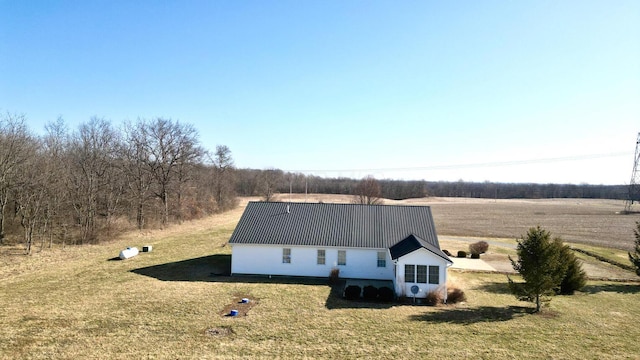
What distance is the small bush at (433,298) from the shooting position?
2040 cm

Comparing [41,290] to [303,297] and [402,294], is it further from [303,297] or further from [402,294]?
[402,294]

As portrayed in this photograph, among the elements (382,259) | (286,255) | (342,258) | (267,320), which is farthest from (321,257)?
(267,320)

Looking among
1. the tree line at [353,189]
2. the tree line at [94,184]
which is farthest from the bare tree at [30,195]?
the tree line at [353,189]

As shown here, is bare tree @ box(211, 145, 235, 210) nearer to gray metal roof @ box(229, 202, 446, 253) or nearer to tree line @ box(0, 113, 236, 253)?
tree line @ box(0, 113, 236, 253)

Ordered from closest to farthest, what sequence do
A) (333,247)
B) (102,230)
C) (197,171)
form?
1. (333,247)
2. (102,230)
3. (197,171)

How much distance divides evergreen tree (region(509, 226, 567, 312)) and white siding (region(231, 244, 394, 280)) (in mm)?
7969

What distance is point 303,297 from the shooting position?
20516 mm

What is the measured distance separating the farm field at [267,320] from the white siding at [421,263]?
4.58ft

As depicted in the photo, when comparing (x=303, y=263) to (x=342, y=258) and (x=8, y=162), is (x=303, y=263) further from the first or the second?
(x=8, y=162)

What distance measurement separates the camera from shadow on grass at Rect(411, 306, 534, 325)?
17.8 meters

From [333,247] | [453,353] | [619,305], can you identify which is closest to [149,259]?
[333,247]

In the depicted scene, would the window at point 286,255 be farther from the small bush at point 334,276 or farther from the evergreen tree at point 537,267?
the evergreen tree at point 537,267

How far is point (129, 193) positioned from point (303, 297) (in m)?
34.5

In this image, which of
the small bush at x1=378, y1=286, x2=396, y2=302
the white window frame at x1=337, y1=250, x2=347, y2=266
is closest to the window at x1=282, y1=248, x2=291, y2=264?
the white window frame at x1=337, y1=250, x2=347, y2=266
